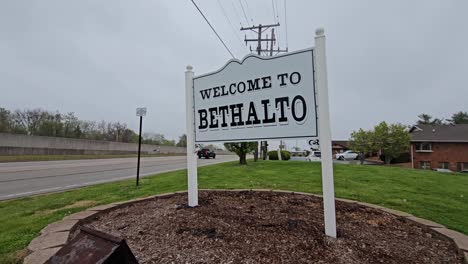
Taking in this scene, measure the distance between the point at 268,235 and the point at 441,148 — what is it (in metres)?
34.9

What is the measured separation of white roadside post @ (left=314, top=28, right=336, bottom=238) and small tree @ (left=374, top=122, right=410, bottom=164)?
33378mm

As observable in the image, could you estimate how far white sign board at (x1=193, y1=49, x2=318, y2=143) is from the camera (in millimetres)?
2732

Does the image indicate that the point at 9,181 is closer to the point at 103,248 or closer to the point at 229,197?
the point at 229,197

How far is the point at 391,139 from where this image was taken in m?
30.5

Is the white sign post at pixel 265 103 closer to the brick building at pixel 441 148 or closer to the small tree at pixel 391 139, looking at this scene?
the small tree at pixel 391 139

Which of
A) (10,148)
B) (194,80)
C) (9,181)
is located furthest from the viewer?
(10,148)

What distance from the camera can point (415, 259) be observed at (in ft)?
7.02

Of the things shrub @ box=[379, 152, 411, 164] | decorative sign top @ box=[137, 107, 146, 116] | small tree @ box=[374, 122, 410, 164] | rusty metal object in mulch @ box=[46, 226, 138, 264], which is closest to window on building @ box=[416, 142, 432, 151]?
small tree @ box=[374, 122, 410, 164]

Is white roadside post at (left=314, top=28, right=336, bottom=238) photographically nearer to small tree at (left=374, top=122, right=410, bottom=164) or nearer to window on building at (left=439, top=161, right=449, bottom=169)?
small tree at (left=374, top=122, right=410, bottom=164)

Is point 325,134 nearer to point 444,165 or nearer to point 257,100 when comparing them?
point 257,100

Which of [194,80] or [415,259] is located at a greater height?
[194,80]

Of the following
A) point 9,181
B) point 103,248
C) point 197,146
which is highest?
point 197,146

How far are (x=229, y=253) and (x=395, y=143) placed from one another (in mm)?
34604

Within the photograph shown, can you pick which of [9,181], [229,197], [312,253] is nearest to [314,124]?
[312,253]
